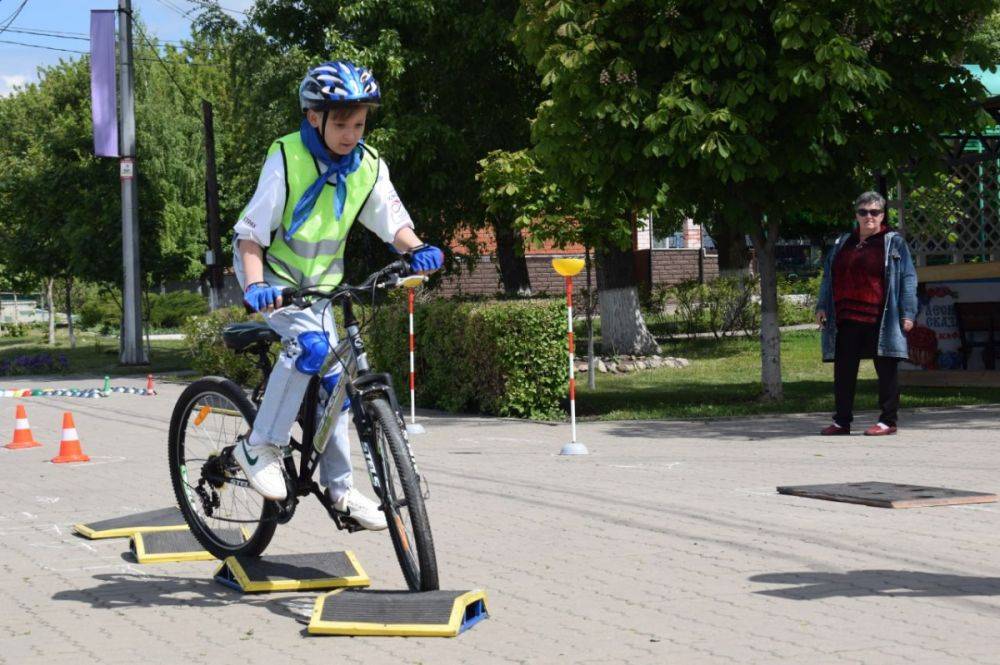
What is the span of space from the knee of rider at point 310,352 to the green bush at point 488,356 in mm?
9509

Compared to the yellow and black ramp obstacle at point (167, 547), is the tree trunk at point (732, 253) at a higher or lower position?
higher

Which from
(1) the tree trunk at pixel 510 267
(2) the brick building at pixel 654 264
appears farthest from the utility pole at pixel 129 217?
(2) the brick building at pixel 654 264

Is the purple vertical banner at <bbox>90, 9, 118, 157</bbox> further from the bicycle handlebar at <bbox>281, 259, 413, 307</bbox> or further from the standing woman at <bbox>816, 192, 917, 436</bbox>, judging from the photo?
the bicycle handlebar at <bbox>281, 259, 413, 307</bbox>

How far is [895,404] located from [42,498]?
705 cm

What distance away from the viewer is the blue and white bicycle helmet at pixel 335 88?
551 cm

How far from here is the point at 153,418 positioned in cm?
1756

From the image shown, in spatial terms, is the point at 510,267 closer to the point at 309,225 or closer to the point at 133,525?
the point at 133,525

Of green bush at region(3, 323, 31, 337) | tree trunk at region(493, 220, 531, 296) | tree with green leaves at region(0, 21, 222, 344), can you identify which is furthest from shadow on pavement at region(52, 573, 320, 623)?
green bush at region(3, 323, 31, 337)

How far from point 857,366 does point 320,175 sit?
7.34 metres

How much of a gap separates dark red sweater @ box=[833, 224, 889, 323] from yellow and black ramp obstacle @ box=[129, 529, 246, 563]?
22.1 ft

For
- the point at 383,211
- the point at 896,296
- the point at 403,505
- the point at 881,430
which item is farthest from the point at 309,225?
the point at 881,430

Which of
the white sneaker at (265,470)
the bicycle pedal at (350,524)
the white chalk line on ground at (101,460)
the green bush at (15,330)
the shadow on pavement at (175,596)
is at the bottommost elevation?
the white chalk line on ground at (101,460)

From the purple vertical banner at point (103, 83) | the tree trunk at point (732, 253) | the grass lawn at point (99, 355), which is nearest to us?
the tree trunk at point (732, 253)

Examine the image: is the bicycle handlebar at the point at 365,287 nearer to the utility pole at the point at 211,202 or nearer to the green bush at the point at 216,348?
the green bush at the point at 216,348
